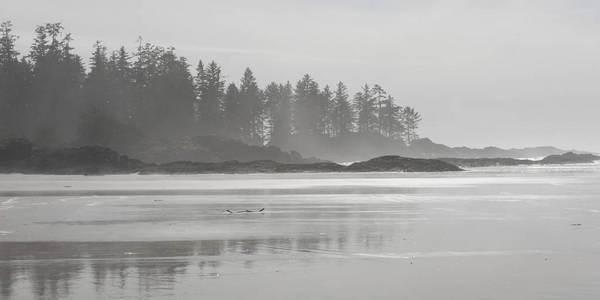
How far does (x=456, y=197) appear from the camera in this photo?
93.3ft

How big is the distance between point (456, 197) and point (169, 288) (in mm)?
20999

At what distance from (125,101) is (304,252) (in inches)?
4201

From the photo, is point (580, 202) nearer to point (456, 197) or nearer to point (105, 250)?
point (456, 197)

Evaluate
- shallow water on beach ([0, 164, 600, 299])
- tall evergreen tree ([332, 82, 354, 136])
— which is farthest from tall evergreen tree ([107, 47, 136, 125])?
shallow water on beach ([0, 164, 600, 299])

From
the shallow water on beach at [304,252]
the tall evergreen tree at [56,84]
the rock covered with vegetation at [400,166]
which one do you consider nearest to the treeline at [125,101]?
the tall evergreen tree at [56,84]

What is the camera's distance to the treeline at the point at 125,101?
9800 centimetres

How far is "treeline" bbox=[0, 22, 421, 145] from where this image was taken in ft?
322

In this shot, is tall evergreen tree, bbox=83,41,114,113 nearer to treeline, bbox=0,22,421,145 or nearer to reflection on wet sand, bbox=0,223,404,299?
treeline, bbox=0,22,421,145

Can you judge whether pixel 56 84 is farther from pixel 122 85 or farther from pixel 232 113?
pixel 232 113

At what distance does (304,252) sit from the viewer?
12570mm

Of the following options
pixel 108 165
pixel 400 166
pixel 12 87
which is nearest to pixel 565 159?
pixel 400 166

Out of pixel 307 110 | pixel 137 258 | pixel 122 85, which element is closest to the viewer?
pixel 137 258

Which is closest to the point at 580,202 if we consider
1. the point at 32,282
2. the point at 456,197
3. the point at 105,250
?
the point at 456,197

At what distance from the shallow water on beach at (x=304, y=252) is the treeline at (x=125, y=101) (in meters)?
72.1
